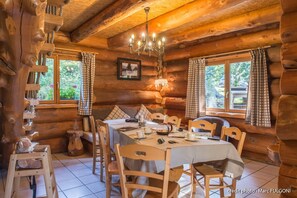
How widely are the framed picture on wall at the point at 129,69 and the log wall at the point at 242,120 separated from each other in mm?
931

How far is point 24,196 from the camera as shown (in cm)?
264

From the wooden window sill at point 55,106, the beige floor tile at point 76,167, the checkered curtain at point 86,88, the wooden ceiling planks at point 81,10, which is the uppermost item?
the wooden ceiling planks at point 81,10

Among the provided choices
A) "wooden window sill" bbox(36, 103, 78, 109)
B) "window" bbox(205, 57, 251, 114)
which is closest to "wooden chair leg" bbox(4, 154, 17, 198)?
"wooden window sill" bbox(36, 103, 78, 109)

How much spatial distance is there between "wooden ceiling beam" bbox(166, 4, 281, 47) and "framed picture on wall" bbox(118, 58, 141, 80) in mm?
1374

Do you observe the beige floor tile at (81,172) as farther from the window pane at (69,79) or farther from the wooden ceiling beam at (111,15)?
the wooden ceiling beam at (111,15)

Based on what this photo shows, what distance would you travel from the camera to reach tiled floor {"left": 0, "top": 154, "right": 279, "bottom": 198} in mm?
2701

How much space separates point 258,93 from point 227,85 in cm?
83

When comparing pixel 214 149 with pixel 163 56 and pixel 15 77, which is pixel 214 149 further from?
pixel 163 56

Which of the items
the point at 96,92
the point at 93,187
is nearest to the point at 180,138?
the point at 93,187

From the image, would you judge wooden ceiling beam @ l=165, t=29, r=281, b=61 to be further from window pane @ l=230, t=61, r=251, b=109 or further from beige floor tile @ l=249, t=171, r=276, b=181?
beige floor tile @ l=249, t=171, r=276, b=181

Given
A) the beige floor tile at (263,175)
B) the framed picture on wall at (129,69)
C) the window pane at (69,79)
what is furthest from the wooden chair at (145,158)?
the framed picture on wall at (129,69)

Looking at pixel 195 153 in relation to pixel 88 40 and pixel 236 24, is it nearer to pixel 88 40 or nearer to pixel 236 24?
pixel 236 24

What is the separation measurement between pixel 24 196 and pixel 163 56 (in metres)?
4.74

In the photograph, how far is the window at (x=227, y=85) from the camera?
172 inches
